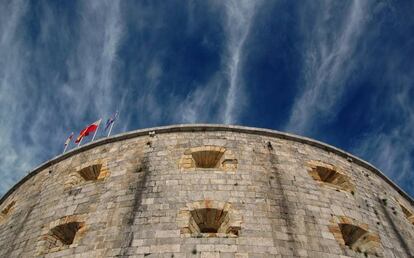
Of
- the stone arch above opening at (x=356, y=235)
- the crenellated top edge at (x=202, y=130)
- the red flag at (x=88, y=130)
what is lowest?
the stone arch above opening at (x=356, y=235)

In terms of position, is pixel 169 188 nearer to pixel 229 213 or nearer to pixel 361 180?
pixel 229 213

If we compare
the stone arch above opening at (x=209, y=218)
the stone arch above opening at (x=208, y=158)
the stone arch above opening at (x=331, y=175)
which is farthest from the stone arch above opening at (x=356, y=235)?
the stone arch above opening at (x=208, y=158)

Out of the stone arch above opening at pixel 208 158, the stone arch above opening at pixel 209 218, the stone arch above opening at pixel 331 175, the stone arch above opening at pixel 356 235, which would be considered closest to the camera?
the stone arch above opening at pixel 209 218

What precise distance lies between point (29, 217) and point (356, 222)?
31.4 ft

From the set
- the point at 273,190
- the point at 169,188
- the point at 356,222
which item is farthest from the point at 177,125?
the point at 356,222

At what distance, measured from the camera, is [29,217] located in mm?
10875

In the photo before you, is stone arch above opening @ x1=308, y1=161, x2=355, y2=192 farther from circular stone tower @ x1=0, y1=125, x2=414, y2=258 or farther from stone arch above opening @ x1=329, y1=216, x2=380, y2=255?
stone arch above opening @ x1=329, y1=216, x2=380, y2=255

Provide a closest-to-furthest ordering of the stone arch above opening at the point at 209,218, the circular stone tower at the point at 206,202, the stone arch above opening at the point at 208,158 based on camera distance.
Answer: the circular stone tower at the point at 206,202
the stone arch above opening at the point at 209,218
the stone arch above opening at the point at 208,158

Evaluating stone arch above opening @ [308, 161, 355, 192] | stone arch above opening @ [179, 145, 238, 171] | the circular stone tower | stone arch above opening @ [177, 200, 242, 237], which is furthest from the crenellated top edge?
stone arch above opening @ [177, 200, 242, 237]

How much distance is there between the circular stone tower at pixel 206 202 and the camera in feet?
28.2

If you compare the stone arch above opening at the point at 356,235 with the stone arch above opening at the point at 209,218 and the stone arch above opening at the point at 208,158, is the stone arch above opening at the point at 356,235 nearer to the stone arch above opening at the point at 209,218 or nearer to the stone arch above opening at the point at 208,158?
the stone arch above opening at the point at 209,218

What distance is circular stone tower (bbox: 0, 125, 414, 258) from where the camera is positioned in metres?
8.59

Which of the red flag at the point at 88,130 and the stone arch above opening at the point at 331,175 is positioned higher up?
the red flag at the point at 88,130

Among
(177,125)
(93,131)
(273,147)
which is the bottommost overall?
(273,147)
